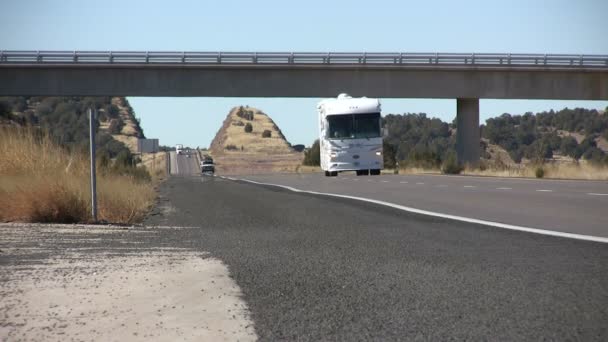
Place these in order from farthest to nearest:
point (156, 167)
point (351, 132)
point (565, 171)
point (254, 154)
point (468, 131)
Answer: point (254, 154) < point (156, 167) < point (468, 131) < point (565, 171) < point (351, 132)

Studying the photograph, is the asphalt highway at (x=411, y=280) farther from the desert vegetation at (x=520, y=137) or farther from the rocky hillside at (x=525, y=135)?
the rocky hillside at (x=525, y=135)

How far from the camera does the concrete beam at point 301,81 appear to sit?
55250 mm

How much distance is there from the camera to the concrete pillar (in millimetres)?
57219

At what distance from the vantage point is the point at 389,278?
813 centimetres

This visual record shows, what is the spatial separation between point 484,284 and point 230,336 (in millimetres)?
2828

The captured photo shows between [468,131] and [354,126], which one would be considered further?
[468,131]

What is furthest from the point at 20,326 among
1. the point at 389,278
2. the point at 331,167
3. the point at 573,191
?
the point at 331,167

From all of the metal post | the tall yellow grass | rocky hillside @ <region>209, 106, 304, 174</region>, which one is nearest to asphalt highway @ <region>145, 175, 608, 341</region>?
the metal post

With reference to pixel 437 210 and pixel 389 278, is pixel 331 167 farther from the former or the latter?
pixel 389 278

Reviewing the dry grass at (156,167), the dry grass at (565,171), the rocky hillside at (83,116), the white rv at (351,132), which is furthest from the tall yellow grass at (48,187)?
the rocky hillside at (83,116)

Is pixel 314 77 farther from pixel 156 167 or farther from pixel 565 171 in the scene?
pixel 156 167

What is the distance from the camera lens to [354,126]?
39.7m

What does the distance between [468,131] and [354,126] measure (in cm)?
1988

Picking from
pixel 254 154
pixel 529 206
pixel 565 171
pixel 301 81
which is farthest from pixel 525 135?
pixel 529 206
